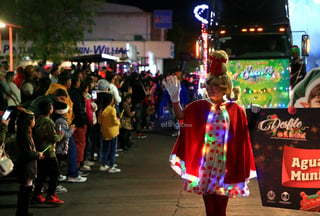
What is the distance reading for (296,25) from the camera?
12.4m

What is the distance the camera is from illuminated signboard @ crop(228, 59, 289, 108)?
504 inches

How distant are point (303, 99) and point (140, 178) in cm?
423

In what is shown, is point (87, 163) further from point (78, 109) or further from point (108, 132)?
point (78, 109)

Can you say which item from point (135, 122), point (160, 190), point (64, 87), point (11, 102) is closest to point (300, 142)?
point (160, 190)

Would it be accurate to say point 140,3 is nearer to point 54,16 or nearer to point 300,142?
point 54,16

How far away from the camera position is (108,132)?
32.0 ft

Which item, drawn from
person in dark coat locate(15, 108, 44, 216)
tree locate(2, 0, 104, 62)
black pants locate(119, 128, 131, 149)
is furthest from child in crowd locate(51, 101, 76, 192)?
tree locate(2, 0, 104, 62)

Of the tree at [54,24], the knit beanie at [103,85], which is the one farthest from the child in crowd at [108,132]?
the tree at [54,24]

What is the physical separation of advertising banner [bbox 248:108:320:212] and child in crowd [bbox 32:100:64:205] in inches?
127

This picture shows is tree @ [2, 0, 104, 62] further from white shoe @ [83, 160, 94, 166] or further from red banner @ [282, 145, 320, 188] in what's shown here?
red banner @ [282, 145, 320, 188]

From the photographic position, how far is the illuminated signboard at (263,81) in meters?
12.8

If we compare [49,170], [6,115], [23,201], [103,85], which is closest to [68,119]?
[49,170]

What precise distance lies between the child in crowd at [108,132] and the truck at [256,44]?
4.20 metres

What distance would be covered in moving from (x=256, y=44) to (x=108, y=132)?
18.8 feet
